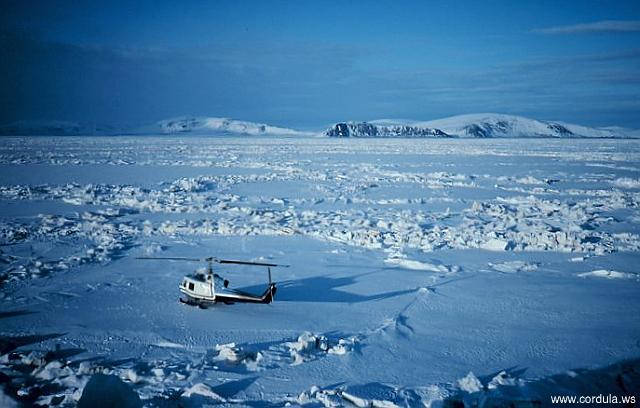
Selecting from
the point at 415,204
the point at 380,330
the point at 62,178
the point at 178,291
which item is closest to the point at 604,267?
A: the point at 380,330

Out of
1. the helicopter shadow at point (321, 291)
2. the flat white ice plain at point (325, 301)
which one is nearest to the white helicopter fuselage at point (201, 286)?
the flat white ice plain at point (325, 301)

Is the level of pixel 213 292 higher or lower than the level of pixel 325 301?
higher

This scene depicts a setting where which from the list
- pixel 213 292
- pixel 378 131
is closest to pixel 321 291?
pixel 213 292

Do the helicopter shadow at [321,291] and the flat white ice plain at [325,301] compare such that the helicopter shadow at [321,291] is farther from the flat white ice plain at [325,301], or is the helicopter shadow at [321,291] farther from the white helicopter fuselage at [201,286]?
the white helicopter fuselage at [201,286]

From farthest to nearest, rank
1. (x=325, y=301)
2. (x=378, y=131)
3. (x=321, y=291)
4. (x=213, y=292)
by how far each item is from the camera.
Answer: (x=378, y=131) → (x=321, y=291) → (x=325, y=301) → (x=213, y=292)

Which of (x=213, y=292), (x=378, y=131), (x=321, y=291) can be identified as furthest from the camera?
(x=378, y=131)

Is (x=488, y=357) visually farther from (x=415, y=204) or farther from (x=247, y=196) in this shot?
(x=247, y=196)

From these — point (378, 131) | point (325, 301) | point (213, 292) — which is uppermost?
point (378, 131)

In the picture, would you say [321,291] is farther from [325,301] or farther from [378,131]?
[378,131]
